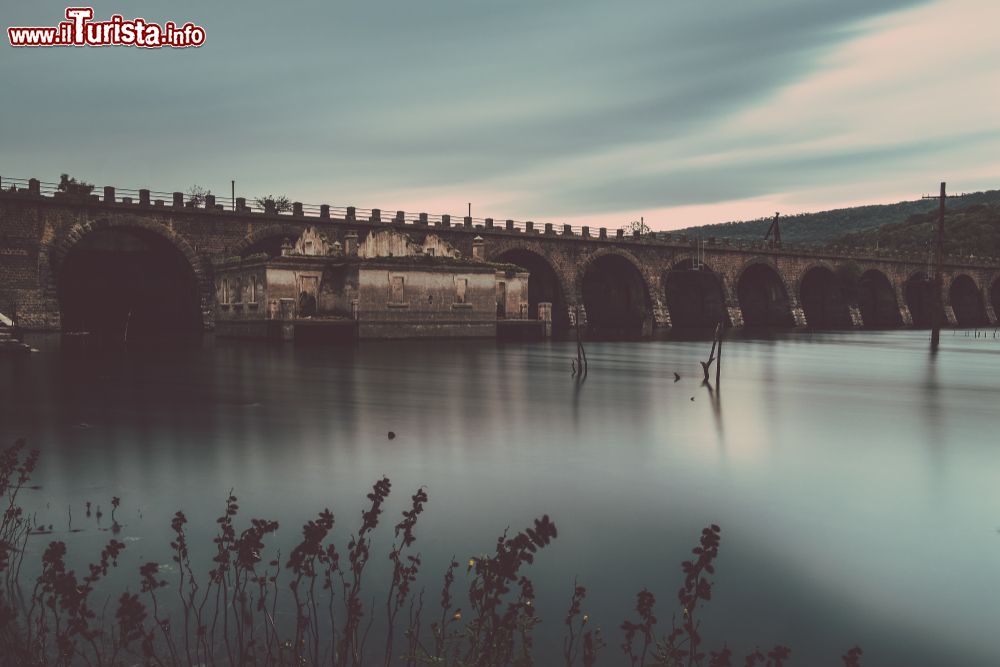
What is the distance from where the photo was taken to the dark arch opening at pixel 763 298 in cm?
9150

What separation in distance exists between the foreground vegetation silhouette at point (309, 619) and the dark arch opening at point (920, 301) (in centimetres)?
11919

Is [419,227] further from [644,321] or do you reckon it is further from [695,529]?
[695,529]

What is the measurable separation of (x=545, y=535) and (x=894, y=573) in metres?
5.35

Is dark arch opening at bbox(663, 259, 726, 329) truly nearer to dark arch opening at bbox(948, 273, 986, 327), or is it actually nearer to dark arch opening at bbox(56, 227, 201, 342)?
dark arch opening at bbox(948, 273, 986, 327)

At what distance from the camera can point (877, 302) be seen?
341 feet

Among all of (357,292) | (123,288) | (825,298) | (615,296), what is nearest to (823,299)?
(825,298)

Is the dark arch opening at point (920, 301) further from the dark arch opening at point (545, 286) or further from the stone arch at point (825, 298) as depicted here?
the dark arch opening at point (545, 286)

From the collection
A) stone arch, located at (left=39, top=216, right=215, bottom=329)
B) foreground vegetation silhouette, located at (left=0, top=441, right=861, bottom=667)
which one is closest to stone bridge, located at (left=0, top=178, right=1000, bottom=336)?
stone arch, located at (left=39, top=216, right=215, bottom=329)

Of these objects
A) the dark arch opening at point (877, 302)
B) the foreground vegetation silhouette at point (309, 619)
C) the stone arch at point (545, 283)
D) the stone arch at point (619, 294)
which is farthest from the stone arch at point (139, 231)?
the dark arch opening at point (877, 302)

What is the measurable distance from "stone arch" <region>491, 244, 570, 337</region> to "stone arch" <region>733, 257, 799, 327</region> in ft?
78.6

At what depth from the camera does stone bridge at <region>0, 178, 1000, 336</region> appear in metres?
48.5

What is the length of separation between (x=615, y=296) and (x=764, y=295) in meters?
23.6

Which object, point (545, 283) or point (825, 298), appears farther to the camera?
point (825, 298)

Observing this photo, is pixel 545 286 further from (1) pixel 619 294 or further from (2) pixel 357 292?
(2) pixel 357 292
